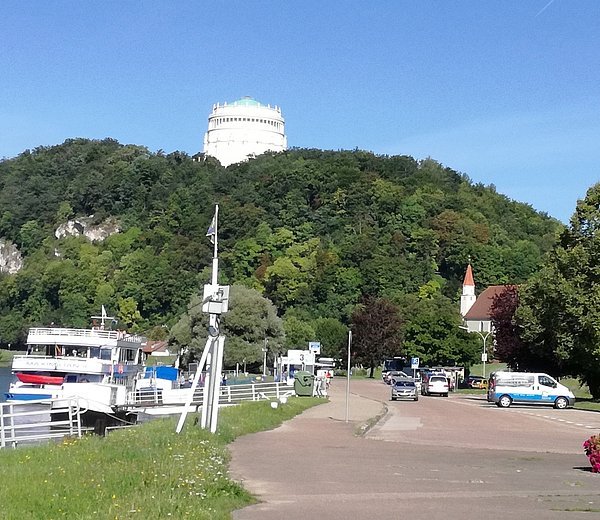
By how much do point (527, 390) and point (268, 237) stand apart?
107312 mm

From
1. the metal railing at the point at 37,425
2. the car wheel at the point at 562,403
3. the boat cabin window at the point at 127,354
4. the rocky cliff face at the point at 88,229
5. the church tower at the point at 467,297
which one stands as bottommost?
the metal railing at the point at 37,425

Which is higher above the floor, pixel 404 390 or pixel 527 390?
pixel 527 390

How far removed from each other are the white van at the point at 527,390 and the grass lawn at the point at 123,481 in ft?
111

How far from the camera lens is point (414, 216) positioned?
16312 cm

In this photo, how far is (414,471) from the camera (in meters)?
18.3

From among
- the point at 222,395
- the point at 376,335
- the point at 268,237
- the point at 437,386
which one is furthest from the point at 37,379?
the point at 268,237

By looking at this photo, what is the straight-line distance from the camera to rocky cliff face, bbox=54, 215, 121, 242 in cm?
18425

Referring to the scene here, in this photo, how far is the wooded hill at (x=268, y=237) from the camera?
14525 centimetres

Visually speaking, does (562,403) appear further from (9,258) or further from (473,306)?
(9,258)

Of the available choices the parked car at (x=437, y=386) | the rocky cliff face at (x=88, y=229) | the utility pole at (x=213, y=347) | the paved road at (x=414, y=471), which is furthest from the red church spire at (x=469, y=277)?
the utility pole at (x=213, y=347)

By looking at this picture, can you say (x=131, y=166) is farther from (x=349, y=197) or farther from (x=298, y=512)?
(x=298, y=512)

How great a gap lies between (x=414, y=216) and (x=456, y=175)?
39.4m

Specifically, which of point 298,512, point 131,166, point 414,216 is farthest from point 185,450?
point 131,166

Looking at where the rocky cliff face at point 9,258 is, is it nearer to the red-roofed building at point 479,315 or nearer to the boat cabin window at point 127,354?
the red-roofed building at point 479,315
